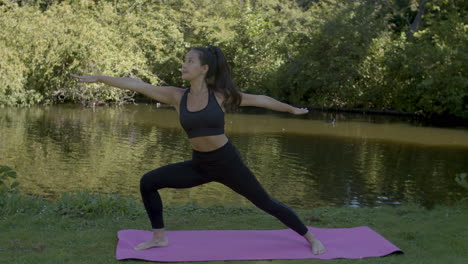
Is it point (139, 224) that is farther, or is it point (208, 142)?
point (139, 224)

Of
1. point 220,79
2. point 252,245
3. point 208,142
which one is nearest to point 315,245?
point 252,245

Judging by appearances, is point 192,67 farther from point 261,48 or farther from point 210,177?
point 261,48

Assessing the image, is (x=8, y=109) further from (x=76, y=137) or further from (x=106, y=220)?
(x=106, y=220)

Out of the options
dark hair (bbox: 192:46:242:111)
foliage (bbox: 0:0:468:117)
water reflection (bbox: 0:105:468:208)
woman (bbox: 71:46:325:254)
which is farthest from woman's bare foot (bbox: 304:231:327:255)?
foliage (bbox: 0:0:468:117)

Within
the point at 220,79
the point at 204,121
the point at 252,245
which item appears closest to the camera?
the point at 204,121

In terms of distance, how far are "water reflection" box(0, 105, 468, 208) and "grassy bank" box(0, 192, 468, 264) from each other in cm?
383

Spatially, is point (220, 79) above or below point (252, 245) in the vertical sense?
above

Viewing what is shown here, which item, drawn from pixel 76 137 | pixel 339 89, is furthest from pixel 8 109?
pixel 339 89

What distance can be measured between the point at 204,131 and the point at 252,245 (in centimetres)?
116

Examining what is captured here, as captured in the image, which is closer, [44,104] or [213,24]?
[44,104]

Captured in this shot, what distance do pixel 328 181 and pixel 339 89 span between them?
20.6 m

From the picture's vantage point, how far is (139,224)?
577 centimetres

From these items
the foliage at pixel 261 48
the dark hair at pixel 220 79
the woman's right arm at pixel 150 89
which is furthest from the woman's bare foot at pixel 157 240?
the foliage at pixel 261 48

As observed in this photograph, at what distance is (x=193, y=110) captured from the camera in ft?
15.1
